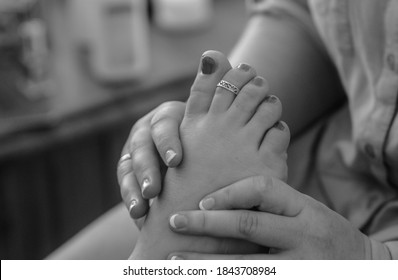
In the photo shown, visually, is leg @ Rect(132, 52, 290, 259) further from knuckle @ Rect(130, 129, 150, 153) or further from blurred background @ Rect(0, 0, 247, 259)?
blurred background @ Rect(0, 0, 247, 259)

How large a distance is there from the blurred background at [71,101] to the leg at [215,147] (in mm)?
573

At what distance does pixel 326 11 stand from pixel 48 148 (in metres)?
0.60

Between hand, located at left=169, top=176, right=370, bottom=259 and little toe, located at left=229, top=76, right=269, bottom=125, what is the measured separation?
0.21 feet

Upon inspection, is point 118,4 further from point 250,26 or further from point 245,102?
point 245,102

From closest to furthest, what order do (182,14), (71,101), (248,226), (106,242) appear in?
1. (248,226)
2. (106,242)
3. (71,101)
4. (182,14)

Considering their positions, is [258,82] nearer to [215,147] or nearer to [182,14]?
[215,147]

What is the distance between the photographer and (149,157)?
0.54 metres

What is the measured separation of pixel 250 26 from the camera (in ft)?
2.49

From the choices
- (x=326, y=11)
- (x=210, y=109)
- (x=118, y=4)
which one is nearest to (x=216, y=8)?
(x=118, y=4)

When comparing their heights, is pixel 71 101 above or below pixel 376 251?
below

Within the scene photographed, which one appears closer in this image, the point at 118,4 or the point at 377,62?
the point at 377,62

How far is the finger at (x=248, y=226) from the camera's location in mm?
469

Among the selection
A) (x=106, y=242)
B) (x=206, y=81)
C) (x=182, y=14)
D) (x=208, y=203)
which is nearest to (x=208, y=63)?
(x=206, y=81)

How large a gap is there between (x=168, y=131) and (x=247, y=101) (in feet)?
0.23
